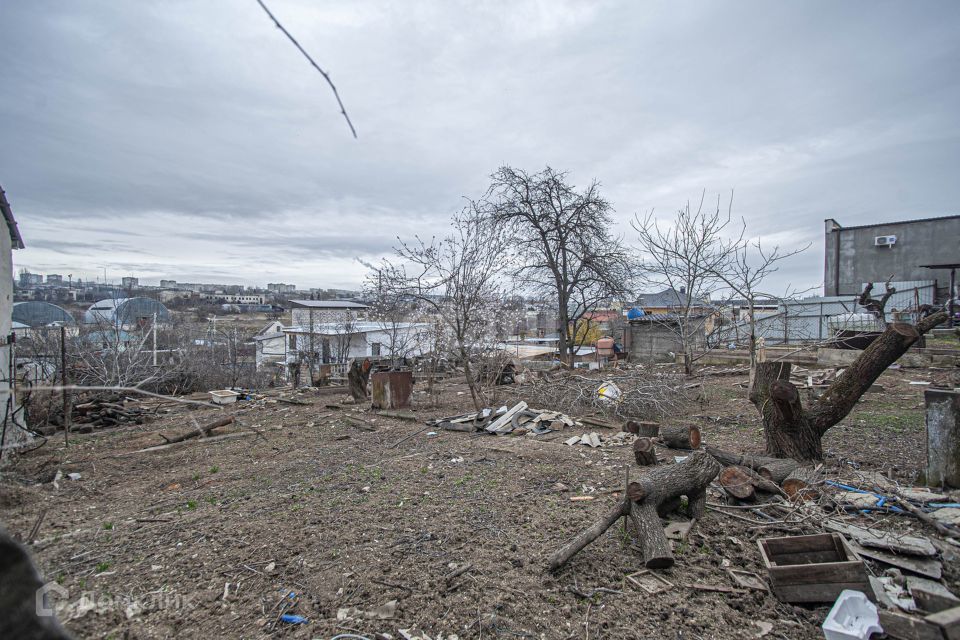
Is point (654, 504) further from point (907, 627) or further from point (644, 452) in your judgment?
point (644, 452)

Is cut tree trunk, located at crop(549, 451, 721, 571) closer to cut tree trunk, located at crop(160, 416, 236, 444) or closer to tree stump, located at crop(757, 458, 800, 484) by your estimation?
tree stump, located at crop(757, 458, 800, 484)

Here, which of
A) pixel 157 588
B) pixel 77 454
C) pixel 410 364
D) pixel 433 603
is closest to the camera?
pixel 433 603

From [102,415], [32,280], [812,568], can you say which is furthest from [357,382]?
[32,280]

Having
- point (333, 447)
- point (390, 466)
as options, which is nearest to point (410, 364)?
point (333, 447)

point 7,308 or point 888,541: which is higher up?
point 7,308

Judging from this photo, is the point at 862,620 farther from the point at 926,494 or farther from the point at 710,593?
→ the point at 926,494

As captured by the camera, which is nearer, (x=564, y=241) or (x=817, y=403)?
(x=817, y=403)

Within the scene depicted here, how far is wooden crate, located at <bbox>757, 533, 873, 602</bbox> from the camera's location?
288cm

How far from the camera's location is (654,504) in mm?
3664

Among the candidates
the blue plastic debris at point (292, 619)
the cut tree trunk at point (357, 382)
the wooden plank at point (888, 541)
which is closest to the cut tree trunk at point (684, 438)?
the wooden plank at point (888, 541)

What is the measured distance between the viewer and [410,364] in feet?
55.8

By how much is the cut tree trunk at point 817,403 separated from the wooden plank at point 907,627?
3.08m

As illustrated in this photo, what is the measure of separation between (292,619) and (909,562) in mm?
3786

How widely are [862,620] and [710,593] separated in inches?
29.4
